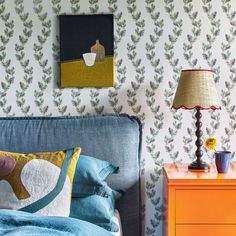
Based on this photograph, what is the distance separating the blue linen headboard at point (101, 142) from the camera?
265 centimetres

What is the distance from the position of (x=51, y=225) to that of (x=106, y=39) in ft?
4.40

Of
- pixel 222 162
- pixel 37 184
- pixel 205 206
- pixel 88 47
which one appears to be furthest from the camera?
pixel 88 47

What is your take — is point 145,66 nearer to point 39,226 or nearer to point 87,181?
point 87,181

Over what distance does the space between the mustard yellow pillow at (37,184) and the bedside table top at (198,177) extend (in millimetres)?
507

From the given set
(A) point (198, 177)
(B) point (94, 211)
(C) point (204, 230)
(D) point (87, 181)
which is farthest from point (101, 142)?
(C) point (204, 230)

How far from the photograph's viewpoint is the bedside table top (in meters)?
2.31

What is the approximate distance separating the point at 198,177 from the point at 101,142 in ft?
1.96

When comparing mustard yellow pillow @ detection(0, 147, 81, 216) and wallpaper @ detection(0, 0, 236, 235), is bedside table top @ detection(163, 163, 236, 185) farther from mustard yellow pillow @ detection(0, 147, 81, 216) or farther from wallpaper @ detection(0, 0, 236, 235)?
mustard yellow pillow @ detection(0, 147, 81, 216)

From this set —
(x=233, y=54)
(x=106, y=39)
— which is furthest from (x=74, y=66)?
(x=233, y=54)

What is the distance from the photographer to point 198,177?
92.8 inches

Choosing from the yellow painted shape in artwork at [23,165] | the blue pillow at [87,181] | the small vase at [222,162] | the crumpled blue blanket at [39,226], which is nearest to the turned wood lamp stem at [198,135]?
the small vase at [222,162]

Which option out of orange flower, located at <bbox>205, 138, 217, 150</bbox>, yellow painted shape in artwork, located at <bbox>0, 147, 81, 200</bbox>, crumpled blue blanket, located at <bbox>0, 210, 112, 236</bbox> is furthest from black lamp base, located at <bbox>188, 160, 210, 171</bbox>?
crumpled blue blanket, located at <bbox>0, 210, 112, 236</bbox>

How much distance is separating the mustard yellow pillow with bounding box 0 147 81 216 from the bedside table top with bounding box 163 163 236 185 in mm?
507

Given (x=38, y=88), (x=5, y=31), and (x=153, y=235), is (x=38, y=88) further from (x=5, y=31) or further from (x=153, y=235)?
(x=153, y=235)
